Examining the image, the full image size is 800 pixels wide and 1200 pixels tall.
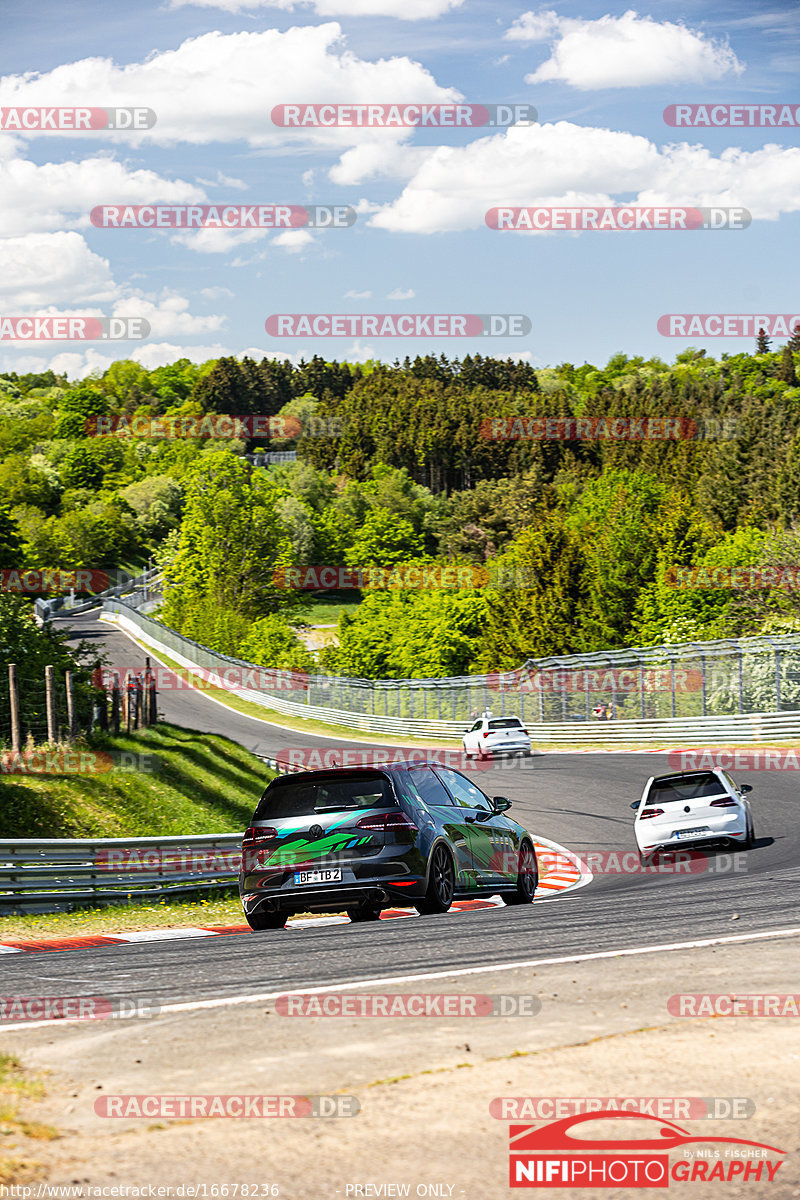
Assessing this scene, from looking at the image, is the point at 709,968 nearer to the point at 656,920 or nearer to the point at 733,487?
the point at 656,920

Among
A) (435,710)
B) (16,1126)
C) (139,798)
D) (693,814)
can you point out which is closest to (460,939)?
(16,1126)

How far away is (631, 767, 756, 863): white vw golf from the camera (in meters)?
16.8

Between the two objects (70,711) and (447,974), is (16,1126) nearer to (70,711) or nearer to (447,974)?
(447,974)

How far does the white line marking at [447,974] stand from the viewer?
6.61 metres

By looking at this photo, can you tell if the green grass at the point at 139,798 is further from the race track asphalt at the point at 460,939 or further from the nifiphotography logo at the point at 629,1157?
the nifiphotography logo at the point at 629,1157

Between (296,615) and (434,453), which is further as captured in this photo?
(434,453)

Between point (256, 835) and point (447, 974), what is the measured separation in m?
4.12

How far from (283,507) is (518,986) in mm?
124257

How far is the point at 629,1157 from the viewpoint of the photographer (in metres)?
4.26

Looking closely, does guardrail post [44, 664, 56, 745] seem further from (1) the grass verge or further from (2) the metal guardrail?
(2) the metal guardrail

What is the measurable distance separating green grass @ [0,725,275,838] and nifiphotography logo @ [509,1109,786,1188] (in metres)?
15.4

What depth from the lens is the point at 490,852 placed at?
41.0 feet

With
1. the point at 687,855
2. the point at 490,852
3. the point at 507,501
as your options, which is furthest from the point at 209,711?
the point at 507,501

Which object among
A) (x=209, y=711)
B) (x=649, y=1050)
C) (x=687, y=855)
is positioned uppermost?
(x=649, y=1050)
